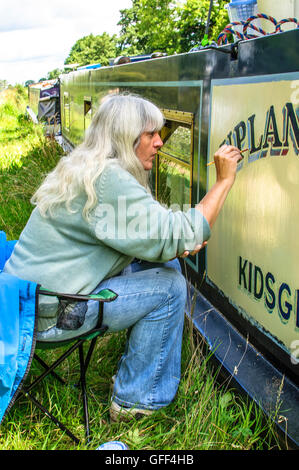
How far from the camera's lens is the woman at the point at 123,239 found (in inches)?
75.3

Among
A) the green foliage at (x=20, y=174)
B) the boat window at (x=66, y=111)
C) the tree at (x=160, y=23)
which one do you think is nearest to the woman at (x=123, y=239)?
the green foliage at (x=20, y=174)

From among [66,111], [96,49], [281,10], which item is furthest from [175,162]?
[96,49]

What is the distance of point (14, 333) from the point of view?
187 cm

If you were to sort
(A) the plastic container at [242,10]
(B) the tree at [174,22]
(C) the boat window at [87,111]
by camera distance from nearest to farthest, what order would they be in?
(A) the plastic container at [242,10], (C) the boat window at [87,111], (B) the tree at [174,22]

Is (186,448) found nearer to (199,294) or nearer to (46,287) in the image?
(46,287)

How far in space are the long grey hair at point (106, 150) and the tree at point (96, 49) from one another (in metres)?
51.3

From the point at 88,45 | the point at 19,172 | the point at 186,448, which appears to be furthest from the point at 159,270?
the point at 88,45

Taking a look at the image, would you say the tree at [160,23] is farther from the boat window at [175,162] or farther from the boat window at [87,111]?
the boat window at [175,162]

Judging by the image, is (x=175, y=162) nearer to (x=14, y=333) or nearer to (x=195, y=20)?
(x=14, y=333)

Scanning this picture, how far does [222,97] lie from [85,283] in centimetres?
110

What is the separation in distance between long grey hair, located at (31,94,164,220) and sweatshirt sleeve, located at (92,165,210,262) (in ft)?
0.21

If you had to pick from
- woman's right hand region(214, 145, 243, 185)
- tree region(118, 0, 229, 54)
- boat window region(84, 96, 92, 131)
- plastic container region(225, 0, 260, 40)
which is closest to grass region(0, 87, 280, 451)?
woman's right hand region(214, 145, 243, 185)

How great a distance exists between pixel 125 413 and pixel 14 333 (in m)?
0.65

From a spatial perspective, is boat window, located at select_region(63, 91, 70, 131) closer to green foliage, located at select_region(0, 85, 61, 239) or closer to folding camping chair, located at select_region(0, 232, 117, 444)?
green foliage, located at select_region(0, 85, 61, 239)
